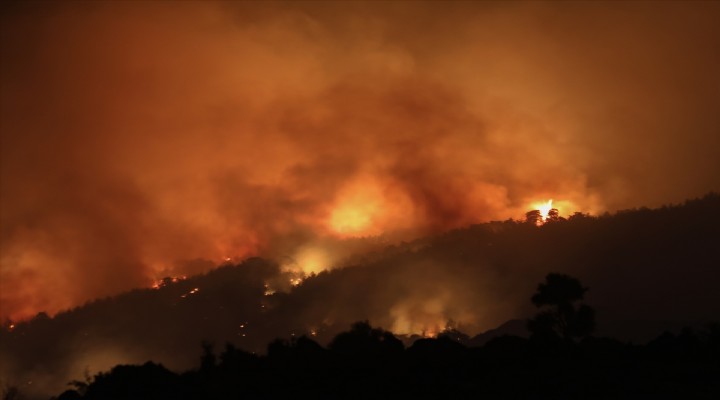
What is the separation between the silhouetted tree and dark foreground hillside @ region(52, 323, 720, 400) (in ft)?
46.9

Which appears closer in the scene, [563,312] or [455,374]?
[455,374]

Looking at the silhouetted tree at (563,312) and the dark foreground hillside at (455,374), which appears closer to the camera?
the dark foreground hillside at (455,374)

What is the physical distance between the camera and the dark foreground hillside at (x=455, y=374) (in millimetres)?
38594

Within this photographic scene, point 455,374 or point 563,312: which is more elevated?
point 563,312

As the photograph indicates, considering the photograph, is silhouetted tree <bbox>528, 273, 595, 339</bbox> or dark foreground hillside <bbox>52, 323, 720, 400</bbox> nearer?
dark foreground hillside <bbox>52, 323, 720, 400</bbox>

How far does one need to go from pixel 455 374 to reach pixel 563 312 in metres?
31.5

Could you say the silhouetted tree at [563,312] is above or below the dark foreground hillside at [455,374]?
above

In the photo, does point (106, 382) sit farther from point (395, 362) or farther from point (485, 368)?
point (485, 368)

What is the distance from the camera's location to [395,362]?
46062 mm

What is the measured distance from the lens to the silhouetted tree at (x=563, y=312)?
2680 inches

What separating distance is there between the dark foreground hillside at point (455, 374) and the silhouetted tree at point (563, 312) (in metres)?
14.3

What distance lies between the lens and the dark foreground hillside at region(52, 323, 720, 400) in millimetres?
38594

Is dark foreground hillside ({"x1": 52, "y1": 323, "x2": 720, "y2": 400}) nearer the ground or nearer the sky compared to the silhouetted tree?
nearer the ground

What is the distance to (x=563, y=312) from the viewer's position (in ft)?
232
